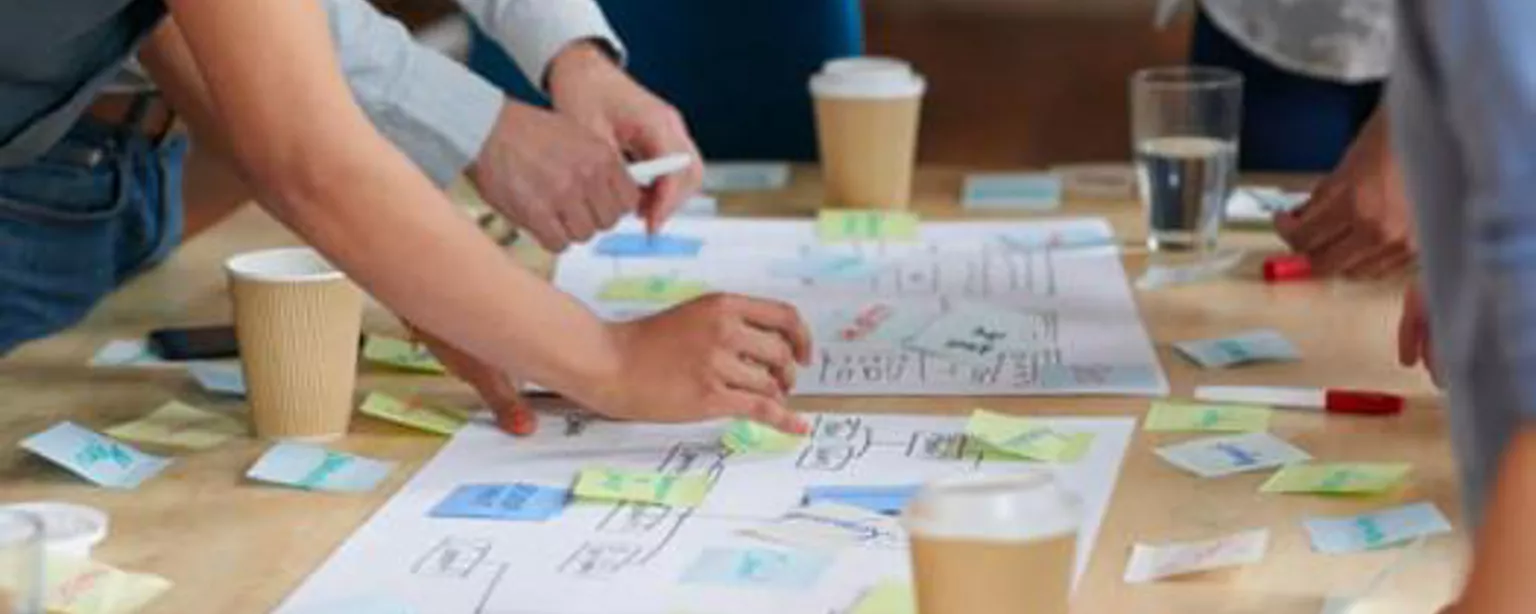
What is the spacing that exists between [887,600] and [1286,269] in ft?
2.44

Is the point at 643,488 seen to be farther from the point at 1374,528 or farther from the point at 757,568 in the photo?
the point at 1374,528

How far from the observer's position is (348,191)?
4.07 ft

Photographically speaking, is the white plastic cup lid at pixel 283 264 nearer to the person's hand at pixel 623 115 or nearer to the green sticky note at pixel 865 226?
the person's hand at pixel 623 115

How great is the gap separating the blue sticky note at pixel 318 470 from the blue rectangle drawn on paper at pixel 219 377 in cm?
12

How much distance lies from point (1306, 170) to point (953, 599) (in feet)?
4.70

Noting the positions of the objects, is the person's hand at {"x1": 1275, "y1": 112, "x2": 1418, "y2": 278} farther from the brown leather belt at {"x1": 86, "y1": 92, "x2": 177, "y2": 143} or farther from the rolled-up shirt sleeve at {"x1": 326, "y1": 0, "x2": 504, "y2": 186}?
the brown leather belt at {"x1": 86, "y1": 92, "x2": 177, "y2": 143}

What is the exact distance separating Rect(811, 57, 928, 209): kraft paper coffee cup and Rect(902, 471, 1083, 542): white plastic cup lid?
106 centimetres

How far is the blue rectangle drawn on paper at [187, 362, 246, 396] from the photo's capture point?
153 centimetres

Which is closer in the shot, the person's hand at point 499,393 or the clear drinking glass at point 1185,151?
the person's hand at point 499,393

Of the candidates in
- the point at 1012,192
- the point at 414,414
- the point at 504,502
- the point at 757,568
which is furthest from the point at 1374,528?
the point at 1012,192

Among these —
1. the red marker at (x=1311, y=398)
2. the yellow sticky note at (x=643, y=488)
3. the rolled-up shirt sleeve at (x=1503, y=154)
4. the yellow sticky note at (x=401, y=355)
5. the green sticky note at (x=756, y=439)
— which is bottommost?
the red marker at (x=1311, y=398)

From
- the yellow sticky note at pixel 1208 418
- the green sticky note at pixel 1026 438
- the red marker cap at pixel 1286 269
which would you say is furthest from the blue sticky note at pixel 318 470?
the red marker cap at pixel 1286 269

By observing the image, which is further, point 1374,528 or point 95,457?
point 95,457

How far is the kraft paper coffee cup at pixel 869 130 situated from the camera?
2.01m
